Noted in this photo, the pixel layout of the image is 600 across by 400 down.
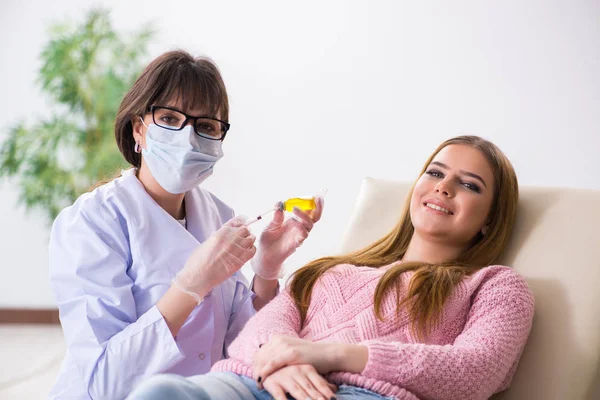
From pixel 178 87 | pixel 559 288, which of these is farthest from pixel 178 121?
pixel 559 288

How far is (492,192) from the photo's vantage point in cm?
177

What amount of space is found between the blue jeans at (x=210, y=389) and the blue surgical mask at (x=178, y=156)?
1.65ft

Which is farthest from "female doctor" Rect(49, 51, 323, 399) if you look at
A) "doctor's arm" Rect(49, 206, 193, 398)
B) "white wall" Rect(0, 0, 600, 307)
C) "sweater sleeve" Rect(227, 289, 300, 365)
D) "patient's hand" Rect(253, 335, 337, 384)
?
"white wall" Rect(0, 0, 600, 307)

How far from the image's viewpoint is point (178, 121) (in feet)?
5.65

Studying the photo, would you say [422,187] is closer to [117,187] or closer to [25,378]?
[117,187]

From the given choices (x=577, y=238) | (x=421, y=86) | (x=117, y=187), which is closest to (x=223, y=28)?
(x=421, y=86)

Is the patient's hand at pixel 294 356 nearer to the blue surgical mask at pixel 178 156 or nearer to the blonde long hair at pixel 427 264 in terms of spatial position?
the blonde long hair at pixel 427 264

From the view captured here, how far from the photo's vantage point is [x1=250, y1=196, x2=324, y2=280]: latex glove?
1762 mm

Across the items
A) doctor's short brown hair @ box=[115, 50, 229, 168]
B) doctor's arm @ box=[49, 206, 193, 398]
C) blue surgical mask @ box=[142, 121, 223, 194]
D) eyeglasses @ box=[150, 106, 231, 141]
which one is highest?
doctor's short brown hair @ box=[115, 50, 229, 168]

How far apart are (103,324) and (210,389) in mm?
345

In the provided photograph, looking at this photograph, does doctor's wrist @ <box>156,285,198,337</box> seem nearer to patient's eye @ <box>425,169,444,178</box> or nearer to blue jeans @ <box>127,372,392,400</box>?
blue jeans @ <box>127,372,392,400</box>

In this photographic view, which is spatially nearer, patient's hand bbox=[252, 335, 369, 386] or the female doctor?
patient's hand bbox=[252, 335, 369, 386]

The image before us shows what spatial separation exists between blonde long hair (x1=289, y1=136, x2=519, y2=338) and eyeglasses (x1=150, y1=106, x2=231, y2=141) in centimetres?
43

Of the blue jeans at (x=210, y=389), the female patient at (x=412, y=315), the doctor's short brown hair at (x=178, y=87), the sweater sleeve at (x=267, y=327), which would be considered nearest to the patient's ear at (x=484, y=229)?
the female patient at (x=412, y=315)
